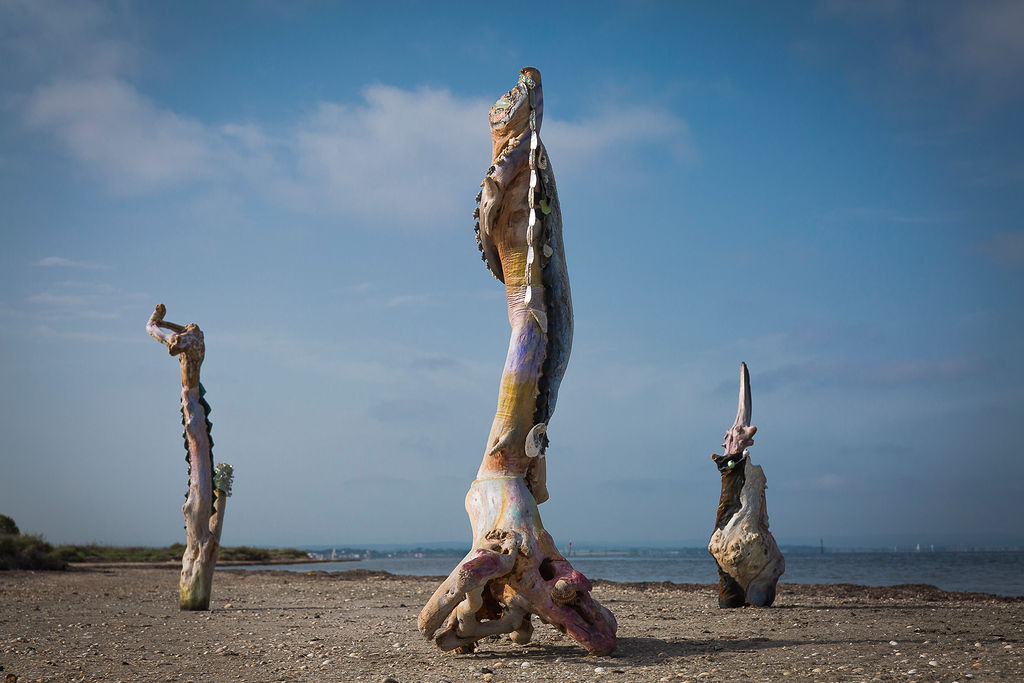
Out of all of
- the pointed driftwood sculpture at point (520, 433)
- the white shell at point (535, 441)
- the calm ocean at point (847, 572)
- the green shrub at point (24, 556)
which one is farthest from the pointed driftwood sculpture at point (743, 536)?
the green shrub at point (24, 556)

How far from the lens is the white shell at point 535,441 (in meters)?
7.02

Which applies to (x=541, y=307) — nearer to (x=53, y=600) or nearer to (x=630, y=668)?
(x=630, y=668)

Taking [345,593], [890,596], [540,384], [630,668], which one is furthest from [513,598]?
[345,593]

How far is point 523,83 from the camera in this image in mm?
7703

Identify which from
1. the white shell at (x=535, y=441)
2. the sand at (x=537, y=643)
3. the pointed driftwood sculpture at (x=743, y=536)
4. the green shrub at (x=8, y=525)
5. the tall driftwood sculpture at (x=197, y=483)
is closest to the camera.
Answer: the sand at (x=537, y=643)

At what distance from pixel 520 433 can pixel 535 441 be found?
6.5 inches

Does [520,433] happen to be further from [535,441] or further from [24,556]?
[24,556]

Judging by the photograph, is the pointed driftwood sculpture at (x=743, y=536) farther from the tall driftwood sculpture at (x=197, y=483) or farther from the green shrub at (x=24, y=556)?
the green shrub at (x=24, y=556)

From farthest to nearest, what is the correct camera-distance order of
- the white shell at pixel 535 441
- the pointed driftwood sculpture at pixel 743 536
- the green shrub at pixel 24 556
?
the green shrub at pixel 24 556 < the pointed driftwood sculpture at pixel 743 536 < the white shell at pixel 535 441

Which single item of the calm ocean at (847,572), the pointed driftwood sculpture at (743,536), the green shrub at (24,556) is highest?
the pointed driftwood sculpture at (743,536)

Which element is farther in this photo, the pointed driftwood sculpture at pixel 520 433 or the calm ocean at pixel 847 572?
the calm ocean at pixel 847 572

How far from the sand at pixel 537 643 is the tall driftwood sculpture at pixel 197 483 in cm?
60

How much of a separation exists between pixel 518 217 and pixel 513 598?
3.62m

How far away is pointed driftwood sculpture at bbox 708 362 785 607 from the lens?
446 inches
